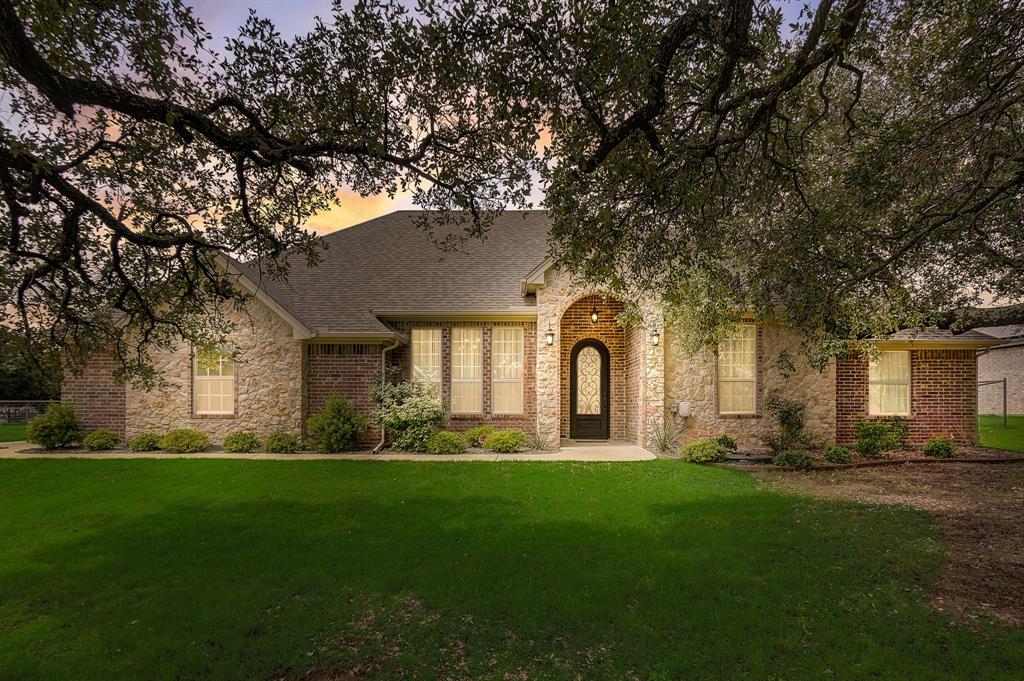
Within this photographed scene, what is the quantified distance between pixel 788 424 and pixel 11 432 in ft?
80.5

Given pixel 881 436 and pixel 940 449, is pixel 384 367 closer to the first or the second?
pixel 881 436

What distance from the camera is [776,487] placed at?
31.2 ft

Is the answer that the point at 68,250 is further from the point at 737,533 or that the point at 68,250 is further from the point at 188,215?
the point at 737,533

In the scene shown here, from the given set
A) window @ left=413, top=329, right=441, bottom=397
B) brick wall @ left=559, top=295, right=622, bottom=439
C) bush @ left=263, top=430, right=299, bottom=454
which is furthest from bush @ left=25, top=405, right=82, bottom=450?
brick wall @ left=559, top=295, right=622, bottom=439

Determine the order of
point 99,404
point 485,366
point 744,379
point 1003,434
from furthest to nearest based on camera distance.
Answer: point 1003,434
point 485,366
point 99,404
point 744,379

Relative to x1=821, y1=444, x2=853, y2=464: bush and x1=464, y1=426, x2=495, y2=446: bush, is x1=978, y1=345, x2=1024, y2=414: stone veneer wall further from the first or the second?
x1=464, y1=426, x2=495, y2=446: bush

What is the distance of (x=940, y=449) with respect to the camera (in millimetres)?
12539

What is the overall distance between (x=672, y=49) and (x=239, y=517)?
7.58 m

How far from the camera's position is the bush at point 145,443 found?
42.1ft

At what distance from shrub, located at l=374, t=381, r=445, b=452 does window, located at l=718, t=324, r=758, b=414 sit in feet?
23.2

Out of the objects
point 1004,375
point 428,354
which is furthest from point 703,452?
A: point 1004,375

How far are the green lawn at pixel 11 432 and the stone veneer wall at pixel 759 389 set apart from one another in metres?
18.8

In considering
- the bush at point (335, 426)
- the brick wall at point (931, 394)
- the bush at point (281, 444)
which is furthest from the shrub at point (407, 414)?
the brick wall at point (931, 394)

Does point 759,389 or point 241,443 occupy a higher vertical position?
point 759,389
